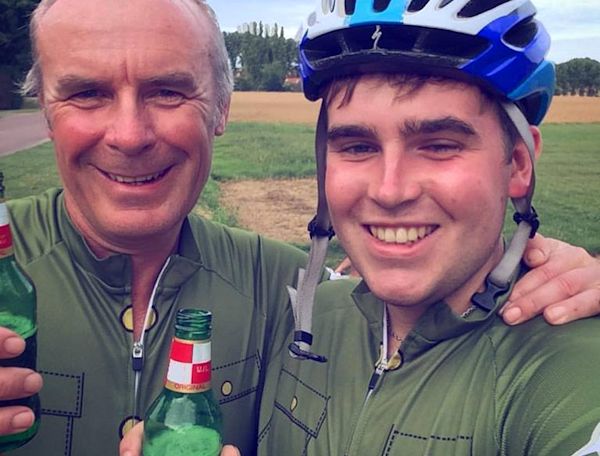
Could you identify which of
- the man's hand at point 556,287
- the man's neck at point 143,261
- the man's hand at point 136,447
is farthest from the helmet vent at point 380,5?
the man's hand at point 136,447

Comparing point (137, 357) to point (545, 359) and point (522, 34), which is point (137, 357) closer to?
point (545, 359)

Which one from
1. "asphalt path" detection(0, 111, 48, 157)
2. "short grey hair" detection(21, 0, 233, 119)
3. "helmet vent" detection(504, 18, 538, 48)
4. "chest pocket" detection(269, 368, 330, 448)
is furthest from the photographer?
"asphalt path" detection(0, 111, 48, 157)

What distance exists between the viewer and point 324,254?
290cm

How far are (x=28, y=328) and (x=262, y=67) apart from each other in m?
16.7

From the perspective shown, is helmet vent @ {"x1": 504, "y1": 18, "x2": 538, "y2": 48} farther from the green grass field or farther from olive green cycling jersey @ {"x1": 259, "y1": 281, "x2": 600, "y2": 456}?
the green grass field

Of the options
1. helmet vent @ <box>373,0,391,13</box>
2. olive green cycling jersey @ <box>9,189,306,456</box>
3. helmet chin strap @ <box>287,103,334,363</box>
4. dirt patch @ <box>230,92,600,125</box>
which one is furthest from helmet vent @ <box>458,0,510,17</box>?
dirt patch @ <box>230,92,600,125</box>

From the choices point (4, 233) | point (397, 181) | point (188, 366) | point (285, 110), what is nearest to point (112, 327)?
point (4, 233)

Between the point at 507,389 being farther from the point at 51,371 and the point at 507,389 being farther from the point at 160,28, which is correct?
the point at 160,28

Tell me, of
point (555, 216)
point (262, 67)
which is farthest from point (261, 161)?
point (555, 216)

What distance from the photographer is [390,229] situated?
2.33 meters

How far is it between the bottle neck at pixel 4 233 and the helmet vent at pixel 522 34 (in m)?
1.73

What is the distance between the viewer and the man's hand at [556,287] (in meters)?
2.19

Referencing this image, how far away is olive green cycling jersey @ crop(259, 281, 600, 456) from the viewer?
1960 mm

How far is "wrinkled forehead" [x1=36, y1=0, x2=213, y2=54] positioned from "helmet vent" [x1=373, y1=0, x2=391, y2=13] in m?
0.89
